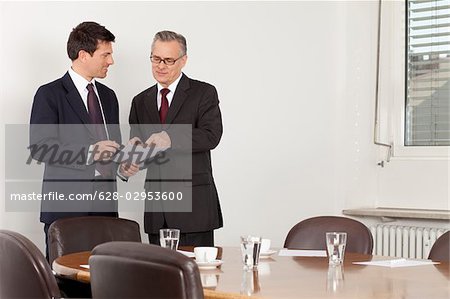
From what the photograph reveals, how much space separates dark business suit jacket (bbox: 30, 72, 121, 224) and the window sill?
2.23 m

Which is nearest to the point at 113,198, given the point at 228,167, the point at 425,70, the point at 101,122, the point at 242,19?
the point at 101,122

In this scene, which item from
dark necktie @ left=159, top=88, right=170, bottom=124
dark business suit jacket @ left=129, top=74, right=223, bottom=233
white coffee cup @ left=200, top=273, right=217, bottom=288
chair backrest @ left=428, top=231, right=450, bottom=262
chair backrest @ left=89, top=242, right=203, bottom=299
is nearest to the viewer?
chair backrest @ left=89, top=242, right=203, bottom=299

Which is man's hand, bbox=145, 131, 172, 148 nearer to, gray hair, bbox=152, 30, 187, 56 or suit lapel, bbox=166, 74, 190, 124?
suit lapel, bbox=166, 74, 190, 124

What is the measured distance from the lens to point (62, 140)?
165 inches

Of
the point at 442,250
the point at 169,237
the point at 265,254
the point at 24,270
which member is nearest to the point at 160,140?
the point at 265,254

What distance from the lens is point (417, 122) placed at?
6.11 meters

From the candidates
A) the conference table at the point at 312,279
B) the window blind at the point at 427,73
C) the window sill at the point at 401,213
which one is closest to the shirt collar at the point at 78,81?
the conference table at the point at 312,279

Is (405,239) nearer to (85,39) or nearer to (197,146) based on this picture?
(197,146)

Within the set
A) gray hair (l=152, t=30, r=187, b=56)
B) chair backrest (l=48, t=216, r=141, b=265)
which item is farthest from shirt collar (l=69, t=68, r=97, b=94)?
chair backrest (l=48, t=216, r=141, b=265)

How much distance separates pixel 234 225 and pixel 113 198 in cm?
131

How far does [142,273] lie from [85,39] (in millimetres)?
2399

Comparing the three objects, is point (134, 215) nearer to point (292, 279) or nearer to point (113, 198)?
point (113, 198)

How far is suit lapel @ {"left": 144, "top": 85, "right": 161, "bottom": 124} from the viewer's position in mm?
4461

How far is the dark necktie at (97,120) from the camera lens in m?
4.40
